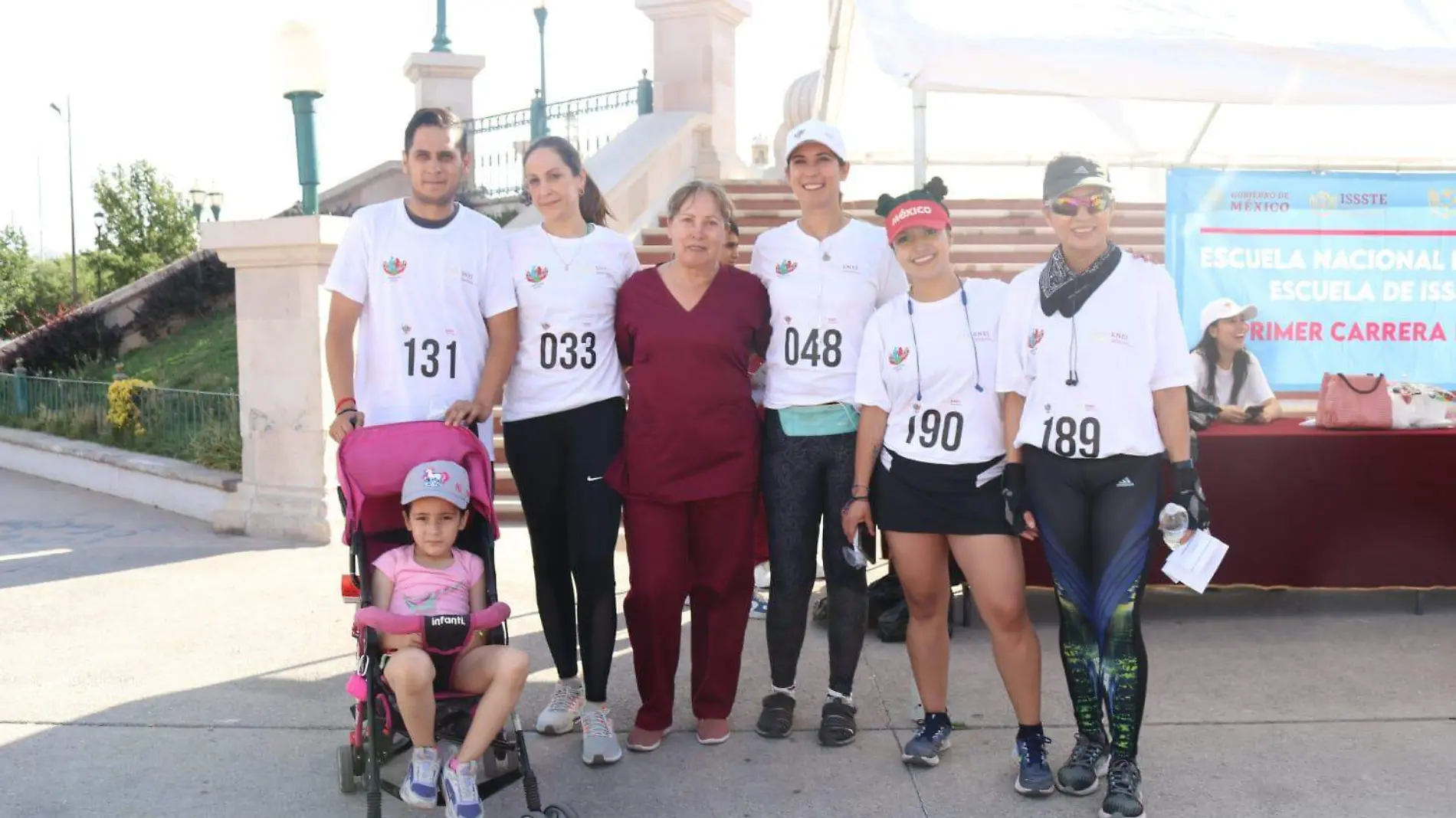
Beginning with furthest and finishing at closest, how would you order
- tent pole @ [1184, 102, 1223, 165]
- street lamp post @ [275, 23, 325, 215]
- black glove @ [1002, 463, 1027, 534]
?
tent pole @ [1184, 102, 1223, 165] → street lamp post @ [275, 23, 325, 215] → black glove @ [1002, 463, 1027, 534]

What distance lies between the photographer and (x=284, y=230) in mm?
7668

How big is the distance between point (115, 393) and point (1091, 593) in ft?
33.6

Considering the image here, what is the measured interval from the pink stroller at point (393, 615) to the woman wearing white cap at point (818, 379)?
100 cm

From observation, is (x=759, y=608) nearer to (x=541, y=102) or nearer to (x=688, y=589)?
(x=688, y=589)

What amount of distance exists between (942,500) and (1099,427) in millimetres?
550

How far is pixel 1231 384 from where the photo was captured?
6.06 meters

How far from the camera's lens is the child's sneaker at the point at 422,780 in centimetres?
339

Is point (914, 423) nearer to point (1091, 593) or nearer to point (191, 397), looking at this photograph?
point (1091, 593)

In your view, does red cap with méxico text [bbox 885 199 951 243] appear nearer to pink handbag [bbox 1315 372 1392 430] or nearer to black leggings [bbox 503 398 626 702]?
black leggings [bbox 503 398 626 702]

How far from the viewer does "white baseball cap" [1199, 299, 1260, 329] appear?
606 centimetres

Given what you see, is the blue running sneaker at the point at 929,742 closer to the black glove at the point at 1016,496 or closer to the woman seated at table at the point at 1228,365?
the black glove at the point at 1016,496

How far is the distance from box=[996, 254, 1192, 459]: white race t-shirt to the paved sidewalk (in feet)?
3.70

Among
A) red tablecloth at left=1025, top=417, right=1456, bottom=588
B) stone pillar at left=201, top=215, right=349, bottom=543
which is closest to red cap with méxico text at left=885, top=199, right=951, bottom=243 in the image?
red tablecloth at left=1025, top=417, right=1456, bottom=588

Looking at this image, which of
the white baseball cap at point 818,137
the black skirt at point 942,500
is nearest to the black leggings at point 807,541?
the black skirt at point 942,500
